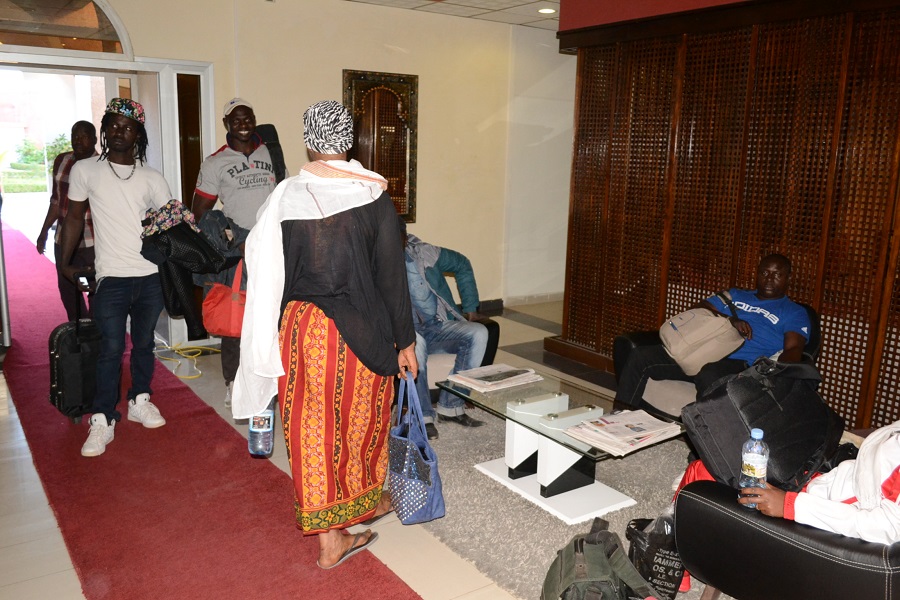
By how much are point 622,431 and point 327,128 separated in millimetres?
1631

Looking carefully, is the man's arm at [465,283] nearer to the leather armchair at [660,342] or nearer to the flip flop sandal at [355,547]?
the leather armchair at [660,342]

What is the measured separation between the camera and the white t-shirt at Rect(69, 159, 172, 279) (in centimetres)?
356

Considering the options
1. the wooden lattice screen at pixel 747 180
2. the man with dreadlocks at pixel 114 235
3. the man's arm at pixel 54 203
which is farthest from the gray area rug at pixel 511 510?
the man's arm at pixel 54 203

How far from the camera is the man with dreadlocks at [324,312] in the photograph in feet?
7.96

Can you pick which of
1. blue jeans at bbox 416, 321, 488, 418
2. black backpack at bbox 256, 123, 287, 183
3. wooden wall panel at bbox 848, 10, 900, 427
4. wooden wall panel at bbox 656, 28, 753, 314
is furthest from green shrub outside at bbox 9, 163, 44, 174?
wooden wall panel at bbox 848, 10, 900, 427

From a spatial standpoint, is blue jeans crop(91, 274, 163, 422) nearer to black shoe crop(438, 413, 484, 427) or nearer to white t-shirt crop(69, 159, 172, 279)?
white t-shirt crop(69, 159, 172, 279)

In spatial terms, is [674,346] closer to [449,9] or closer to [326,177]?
[326,177]

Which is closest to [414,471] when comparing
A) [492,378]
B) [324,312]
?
[324,312]

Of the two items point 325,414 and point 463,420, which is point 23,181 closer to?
point 463,420

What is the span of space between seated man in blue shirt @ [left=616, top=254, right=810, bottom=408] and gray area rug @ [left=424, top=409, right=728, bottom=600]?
14.1 inches

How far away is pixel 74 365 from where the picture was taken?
387 cm

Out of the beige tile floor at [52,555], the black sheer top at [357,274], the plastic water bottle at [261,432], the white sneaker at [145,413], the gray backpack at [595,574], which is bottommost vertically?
the beige tile floor at [52,555]

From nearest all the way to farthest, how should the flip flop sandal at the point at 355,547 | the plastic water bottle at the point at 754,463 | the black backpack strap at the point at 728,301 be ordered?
the plastic water bottle at the point at 754,463 < the flip flop sandal at the point at 355,547 < the black backpack strap at the point at 728,301

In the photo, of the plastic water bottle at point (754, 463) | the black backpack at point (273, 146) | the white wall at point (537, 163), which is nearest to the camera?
the plastic water bottle at point (754, 463)
